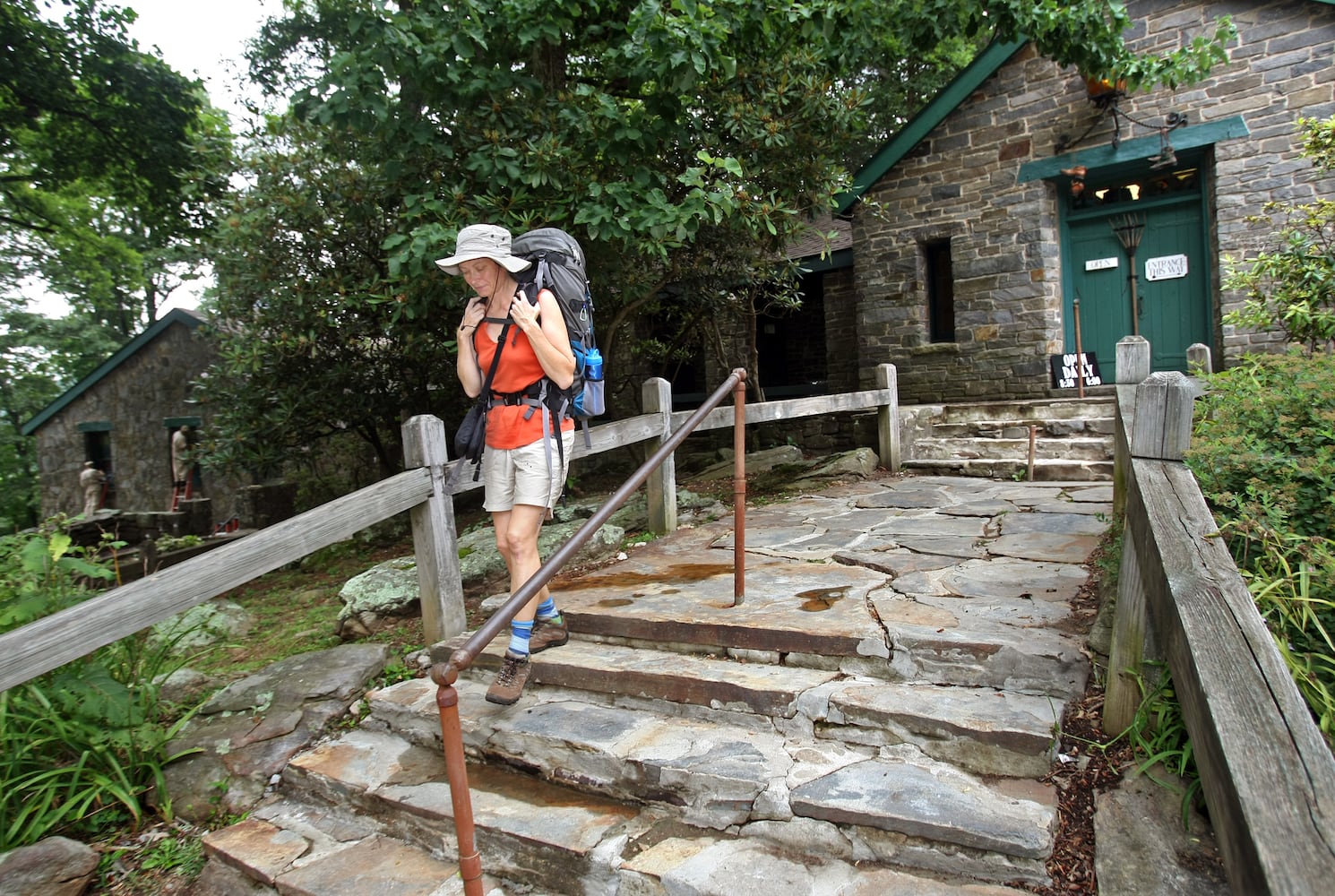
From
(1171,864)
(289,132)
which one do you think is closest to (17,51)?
(289,132)

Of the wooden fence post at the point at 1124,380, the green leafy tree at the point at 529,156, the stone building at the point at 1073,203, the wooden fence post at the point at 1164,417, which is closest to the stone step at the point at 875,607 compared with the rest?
the wooden fence post at the point at 1124,380

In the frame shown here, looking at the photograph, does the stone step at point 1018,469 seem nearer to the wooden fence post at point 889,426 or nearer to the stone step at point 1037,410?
the wooden fence post at point 889,426

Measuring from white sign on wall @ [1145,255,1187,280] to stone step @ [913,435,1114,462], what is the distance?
3187 mm

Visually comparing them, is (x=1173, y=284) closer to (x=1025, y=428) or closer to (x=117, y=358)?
(x=1025, y=428)

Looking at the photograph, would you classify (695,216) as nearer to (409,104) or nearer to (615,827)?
(409,104)

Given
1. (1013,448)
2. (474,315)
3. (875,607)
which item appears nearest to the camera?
(474,315)

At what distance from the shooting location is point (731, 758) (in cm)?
252

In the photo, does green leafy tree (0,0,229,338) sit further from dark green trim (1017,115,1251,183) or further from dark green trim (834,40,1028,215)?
dark green trim (1017,115,1251,183)

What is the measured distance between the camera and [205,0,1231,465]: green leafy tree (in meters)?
4.74

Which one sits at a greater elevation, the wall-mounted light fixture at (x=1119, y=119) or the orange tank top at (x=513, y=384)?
the wall-mounted light fixture at (x=1119, y=119)

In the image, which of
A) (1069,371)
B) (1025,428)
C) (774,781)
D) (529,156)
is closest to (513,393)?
(774,781)

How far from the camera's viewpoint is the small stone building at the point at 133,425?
51.3 ft

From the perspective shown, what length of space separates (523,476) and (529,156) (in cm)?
284

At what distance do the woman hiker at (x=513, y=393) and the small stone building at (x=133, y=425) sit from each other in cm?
1385
